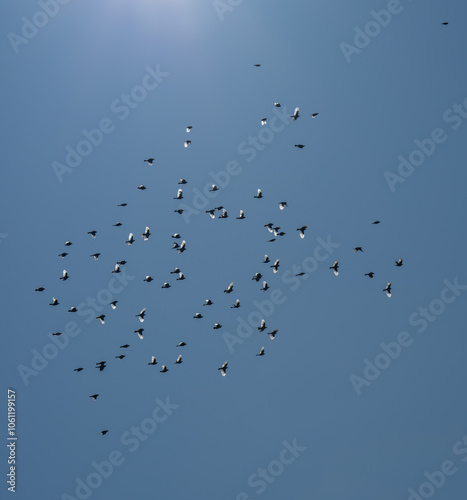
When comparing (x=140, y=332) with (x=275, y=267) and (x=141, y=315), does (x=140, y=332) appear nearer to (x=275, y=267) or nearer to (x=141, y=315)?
(x=141, y=315)

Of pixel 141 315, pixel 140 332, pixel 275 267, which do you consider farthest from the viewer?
pixel 275 267

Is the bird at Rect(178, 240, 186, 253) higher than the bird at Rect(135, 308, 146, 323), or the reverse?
the bird at Rect(178, 240, 186, 253)

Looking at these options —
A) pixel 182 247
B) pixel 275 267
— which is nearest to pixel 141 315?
pixel 182 247

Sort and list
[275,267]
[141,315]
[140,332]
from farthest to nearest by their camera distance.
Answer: [275,267], [141,315], [140,332]

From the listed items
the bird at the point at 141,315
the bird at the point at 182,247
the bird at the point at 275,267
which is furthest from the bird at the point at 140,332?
the bird at the point at 275,267

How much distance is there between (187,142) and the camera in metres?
98.2

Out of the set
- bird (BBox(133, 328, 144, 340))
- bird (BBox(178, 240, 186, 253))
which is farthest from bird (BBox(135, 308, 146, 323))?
bird (BBox(178, 240, 186, 253))

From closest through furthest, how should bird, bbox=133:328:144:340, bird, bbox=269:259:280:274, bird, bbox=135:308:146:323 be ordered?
bird, bbox=133:328:144:340 < bird, bbox=269:259:280:274 < bird, bbox=135:308:146:323

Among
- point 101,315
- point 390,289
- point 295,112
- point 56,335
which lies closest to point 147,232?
point 101,315

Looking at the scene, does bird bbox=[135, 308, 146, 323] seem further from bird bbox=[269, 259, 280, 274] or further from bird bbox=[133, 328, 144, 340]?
bird bbox=[269, 259, 280, 274]

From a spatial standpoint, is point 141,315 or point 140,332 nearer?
point 140,332

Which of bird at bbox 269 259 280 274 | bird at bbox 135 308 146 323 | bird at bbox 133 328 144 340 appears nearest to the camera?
bird at bbox 133 328 144 340

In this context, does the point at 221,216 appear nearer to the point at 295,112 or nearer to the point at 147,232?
the point at 147,232

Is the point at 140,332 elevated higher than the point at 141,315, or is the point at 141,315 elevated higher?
the point at 141,315
